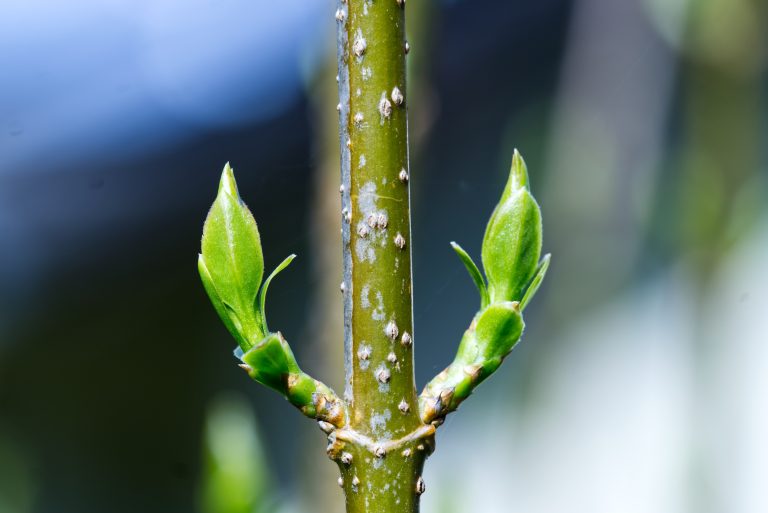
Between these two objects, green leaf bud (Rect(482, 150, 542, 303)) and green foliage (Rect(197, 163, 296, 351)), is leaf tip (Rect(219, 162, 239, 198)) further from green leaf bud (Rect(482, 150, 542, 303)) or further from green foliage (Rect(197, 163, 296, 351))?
green leaf bud (Rect(482, 150, 542, 303))

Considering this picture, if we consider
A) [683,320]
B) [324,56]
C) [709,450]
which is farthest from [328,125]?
[709,450]

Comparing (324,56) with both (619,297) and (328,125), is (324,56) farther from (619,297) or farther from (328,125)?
(619,297)

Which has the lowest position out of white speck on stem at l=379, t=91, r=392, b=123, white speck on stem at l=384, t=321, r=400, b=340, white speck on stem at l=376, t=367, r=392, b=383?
white speck on stem at l=376, t=367, r=392, b=383

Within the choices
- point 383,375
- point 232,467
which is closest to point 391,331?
point 383,375

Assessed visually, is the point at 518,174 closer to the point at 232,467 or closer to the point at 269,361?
the point at 269,361

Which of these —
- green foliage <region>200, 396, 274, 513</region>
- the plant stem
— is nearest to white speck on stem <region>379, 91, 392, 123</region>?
the plant stem

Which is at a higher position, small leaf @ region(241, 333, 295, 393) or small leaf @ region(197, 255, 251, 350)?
small leaf @ region(197, 255, 251, 350)
